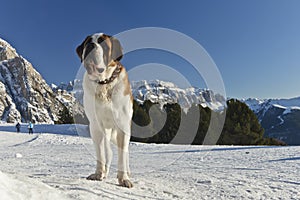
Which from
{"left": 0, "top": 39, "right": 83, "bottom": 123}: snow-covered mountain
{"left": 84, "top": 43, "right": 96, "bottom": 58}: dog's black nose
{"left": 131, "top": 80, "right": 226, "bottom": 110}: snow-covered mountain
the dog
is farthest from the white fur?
{"left": 0, "top": 39, "right": 83, "bottom": 123}: snow-covered mountain

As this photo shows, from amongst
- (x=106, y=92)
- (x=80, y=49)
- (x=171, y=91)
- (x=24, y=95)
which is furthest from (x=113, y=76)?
(x=24, y=95)

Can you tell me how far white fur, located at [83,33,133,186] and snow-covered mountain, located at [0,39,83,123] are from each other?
157937mm

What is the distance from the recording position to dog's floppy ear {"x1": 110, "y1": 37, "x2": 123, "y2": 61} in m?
3.40

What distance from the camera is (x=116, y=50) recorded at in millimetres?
3432

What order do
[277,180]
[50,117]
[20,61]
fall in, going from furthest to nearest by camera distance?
1. [20,61]
2. [50,117]
3. [277,180]

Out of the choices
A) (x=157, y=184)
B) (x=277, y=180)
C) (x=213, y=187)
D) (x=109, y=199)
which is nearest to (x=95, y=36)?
(x=109, y=199)

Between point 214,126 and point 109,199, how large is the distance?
106ft

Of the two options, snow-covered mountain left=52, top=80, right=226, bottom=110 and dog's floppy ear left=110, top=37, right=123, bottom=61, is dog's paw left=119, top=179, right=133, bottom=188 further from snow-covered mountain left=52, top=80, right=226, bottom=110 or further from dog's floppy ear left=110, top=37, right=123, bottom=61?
dog's floppy ear left=110, top=37, right=123, bottom=61

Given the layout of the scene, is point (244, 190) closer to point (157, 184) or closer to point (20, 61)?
point (157, 184)

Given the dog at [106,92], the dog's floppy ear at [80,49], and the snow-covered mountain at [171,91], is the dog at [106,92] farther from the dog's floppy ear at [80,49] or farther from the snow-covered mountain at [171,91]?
the snow-covered mountain at [171,91]

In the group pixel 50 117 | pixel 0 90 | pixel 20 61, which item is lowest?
pixel 50 117

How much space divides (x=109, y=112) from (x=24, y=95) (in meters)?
182

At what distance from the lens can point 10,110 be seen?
499 feet

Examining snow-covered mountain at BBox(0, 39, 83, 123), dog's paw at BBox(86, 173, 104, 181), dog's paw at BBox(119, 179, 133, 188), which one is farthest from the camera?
snow-covered mountain at BBox(0, 39, 83, 123)
